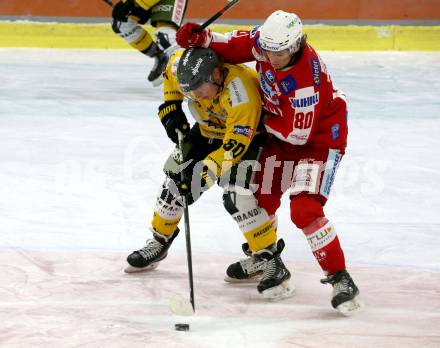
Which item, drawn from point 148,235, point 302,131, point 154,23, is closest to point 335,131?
point 302,131

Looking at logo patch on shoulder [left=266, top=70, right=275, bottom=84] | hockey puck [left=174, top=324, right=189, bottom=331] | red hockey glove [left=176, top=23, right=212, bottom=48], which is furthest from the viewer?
red hockey glove [left=176, top=23, right=212, bottom=48]

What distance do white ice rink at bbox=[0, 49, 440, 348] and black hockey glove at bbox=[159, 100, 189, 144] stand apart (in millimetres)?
546

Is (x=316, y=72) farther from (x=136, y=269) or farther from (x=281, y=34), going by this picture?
(x=136, y=269)

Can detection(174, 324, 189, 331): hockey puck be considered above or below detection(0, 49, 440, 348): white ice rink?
above

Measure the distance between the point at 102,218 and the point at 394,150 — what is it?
1.88 meters

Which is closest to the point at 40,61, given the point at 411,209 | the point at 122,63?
the point at 122,63

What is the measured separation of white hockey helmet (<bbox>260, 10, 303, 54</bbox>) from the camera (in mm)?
3006

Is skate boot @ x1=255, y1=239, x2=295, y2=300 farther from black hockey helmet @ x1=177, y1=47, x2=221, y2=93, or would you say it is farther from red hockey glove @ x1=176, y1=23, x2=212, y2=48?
red hockey glove @ x1=176, y1=23, x2=212, y2=48

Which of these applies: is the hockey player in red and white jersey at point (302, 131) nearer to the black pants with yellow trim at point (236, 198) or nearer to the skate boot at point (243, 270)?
the black pants with yellow trim at point (236, 198)

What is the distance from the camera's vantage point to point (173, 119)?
3.38 meters

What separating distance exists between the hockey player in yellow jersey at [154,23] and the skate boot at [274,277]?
316 centimetres

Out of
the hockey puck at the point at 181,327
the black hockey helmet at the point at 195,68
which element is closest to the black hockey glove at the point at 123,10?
the black hockey helmet at the point at 195,68

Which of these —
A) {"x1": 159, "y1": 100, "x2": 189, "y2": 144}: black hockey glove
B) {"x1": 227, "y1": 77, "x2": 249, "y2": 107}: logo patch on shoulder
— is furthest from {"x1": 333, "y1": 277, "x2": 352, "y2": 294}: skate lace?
{"x1": 159, "y1": 100, "x2": 189, "y2": 144}: black hockey glove

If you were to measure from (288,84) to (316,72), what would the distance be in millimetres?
111
